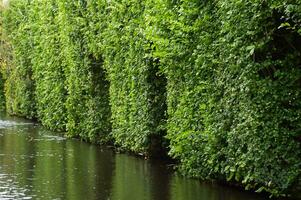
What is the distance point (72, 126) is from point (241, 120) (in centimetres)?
1249

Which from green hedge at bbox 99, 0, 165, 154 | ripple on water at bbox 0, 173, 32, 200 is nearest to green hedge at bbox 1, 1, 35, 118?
green hedge at bbox 99, 0, 165, 154

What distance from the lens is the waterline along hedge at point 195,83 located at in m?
9.55

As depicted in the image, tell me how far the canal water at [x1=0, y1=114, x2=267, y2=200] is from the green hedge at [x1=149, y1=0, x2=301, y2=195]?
1.62 ft

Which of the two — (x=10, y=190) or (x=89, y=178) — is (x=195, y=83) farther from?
(x=10, y=190)

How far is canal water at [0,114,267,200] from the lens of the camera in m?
11.0

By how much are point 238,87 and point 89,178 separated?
4215mm

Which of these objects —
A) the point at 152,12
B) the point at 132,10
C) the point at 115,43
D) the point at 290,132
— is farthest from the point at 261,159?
the point at 115,43

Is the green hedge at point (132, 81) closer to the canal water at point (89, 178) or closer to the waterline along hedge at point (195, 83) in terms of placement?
the waterline along hedge at point (195, 83)

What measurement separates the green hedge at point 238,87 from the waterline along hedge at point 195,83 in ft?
0.06

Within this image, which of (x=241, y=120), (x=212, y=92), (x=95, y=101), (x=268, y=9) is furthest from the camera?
(x=95, y=101)

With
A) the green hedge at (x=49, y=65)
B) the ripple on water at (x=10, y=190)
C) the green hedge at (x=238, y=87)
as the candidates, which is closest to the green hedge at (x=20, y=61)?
the green hedge at (x=49, y=65)

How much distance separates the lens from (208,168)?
12047 millimetres

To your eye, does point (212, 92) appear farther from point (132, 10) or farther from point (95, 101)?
point (95, 101)

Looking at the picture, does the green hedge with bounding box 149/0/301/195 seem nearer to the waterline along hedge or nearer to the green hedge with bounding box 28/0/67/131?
the waterline along hedge
